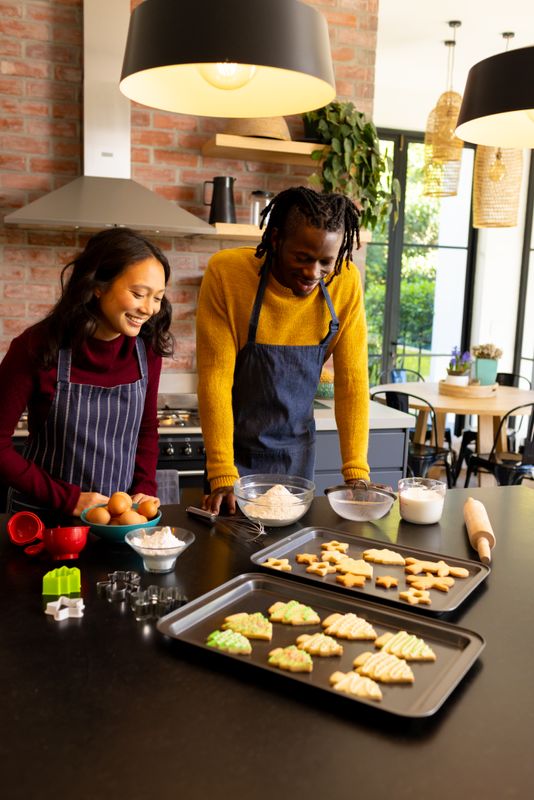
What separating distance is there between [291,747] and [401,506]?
86cm

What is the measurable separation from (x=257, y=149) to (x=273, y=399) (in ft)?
5.46

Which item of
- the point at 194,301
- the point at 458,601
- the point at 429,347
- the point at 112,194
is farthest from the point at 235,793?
the point at 429,347

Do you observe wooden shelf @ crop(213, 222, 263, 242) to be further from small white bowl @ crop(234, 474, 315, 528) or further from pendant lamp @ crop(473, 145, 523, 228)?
pendant lamp @ crop(473, 145, 523, 228)

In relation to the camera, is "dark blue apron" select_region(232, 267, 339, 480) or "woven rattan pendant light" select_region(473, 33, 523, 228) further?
"woven rattan pendant light" select_region(473, 33, 523, 228)

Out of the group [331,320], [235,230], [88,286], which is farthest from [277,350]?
[235,230]

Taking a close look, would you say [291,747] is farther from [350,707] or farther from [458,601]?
[458,601]

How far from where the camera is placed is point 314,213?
5.38 feet

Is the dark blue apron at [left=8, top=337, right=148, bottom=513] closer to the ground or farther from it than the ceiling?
closer to the ground

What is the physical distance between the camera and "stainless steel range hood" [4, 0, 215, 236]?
117 inches

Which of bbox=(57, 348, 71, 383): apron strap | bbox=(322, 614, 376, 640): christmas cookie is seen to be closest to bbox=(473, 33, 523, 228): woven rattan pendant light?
bbox=(57, 348, 71, 383): apron strap

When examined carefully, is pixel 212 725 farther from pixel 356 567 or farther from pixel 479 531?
pixel 479 531

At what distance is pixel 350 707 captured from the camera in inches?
35.1

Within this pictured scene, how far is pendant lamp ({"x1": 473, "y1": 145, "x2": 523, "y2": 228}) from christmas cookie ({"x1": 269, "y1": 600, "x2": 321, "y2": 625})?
4.52m

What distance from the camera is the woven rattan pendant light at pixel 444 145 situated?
4.77 meters
